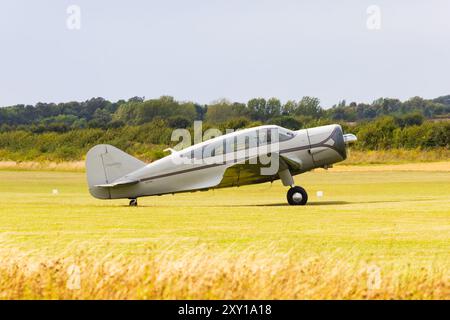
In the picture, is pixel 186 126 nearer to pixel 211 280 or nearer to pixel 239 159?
pixel 239 159

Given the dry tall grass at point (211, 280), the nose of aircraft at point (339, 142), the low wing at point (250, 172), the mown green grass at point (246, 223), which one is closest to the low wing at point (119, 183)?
the mown green grass at point (246, 223)

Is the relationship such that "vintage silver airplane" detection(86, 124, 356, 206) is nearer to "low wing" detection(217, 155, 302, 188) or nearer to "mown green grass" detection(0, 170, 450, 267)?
"low wing" detection(217, 155, 302, 188)

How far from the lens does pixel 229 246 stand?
15695mm

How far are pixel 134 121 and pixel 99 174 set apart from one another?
50272 mm

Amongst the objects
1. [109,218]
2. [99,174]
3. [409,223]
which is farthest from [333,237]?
[99,174]

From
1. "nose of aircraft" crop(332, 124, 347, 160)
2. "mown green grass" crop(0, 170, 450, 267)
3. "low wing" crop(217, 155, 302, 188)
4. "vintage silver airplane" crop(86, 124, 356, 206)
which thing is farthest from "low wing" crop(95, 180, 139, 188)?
"nose of aircraft" crop(332, 124, 347, 160)

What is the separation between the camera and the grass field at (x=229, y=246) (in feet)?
35.8

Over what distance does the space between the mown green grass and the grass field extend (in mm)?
26

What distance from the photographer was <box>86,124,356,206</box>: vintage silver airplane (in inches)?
1021

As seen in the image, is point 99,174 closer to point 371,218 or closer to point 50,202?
point 50,202

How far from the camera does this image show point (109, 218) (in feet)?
74.0

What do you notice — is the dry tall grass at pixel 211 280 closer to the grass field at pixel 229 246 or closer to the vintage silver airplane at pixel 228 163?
the grass field at pixel 229 246

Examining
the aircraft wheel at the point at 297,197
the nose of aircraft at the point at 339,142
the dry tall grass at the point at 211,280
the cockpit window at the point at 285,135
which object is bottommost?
the aircraft wheel at the point at 297,197

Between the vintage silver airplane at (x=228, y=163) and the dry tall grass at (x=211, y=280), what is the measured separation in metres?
13.9
